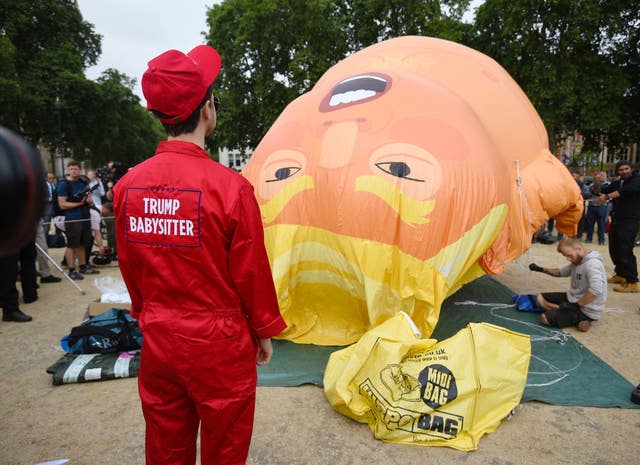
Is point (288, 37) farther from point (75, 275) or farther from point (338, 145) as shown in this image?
point (338, 145)

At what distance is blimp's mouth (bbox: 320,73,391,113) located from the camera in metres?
4.35

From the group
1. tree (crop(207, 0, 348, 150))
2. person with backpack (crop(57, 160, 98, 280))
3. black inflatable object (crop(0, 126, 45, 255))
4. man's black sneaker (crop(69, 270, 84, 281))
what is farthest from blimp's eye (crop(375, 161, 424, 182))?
tree (crop(207, 0, 348, 150))

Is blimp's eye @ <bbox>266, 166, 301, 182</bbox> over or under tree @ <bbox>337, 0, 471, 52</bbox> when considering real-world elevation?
under

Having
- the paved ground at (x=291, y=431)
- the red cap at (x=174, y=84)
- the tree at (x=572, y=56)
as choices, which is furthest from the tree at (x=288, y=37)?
the red cap at (x=174, y=84)

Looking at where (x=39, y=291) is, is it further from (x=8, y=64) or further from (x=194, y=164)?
(x=8, y=64)

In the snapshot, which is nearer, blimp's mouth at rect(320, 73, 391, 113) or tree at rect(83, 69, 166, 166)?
blimp's mouth at rect(320, 73, 391, 113)

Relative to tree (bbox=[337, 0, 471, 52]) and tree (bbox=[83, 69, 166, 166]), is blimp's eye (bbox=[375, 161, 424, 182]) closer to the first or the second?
tree (bbox=[337, 0, 471, 52])

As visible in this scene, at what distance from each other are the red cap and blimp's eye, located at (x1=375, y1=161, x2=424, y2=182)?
94.1 inches

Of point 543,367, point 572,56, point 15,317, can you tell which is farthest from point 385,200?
point 572,56

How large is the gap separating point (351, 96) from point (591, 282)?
10.5 feet

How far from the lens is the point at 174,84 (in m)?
1.53

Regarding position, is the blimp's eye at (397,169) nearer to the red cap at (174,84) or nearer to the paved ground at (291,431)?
the paved ground at (291,431)

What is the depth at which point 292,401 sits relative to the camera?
3.42 m

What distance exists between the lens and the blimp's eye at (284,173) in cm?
422
